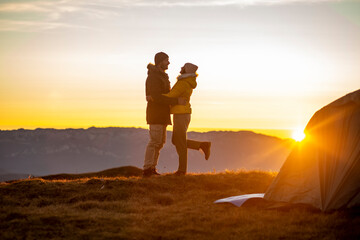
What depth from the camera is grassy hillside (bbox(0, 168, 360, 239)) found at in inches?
281

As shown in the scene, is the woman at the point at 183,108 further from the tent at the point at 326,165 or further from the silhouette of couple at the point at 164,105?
the tent at the point at 326,165

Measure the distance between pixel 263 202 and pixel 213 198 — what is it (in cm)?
156

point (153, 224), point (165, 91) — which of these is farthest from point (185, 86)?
point (153, 224)

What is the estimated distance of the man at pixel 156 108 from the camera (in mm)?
12305

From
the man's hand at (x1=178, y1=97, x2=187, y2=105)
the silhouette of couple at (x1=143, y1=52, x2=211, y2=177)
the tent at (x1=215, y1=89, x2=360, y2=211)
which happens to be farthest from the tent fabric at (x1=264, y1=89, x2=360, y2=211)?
the man's hand at (x1=178, y1=97, x2=187, y2=105)

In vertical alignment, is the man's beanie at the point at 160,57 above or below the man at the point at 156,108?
above

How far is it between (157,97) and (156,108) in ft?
1.25

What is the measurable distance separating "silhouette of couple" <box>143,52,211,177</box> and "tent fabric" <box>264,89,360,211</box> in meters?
3.65

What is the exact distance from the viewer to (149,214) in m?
8.66

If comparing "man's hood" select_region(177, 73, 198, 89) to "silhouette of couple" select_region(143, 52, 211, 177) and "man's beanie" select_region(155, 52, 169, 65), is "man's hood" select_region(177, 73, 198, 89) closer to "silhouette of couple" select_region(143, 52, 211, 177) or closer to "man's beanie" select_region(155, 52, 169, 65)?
"silhouette of couple" select_region(143, 52, 211, 177)

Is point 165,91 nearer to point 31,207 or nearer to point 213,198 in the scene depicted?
point 213,198

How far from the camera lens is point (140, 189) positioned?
36.0 ft

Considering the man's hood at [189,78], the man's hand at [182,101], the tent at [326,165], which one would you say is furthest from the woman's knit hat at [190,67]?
the tent at [326,165]

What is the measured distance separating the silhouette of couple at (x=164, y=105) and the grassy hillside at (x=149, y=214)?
92cm
